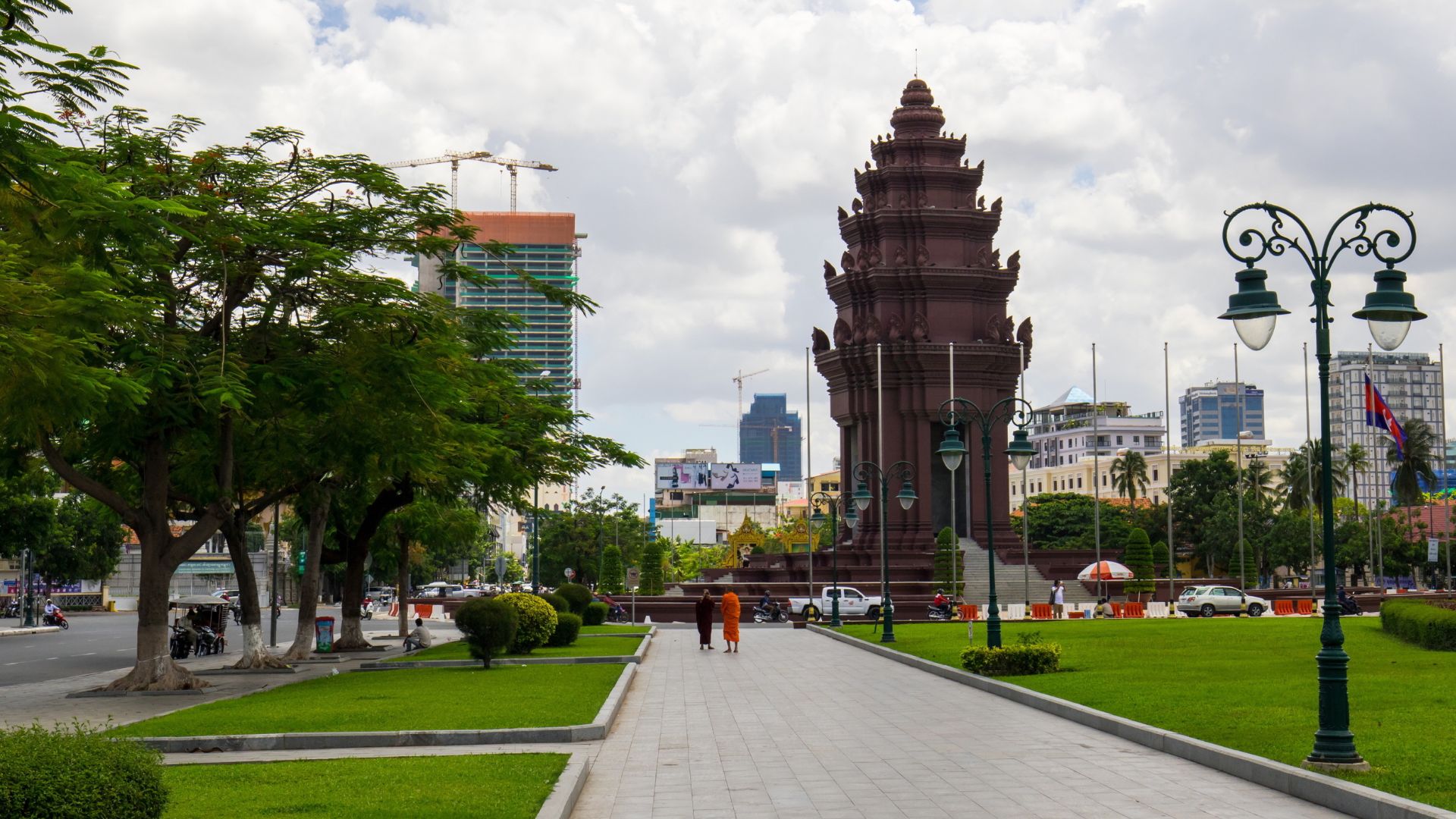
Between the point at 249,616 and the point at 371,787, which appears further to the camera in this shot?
the point at 249,616

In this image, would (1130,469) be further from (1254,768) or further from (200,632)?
(1254,768)

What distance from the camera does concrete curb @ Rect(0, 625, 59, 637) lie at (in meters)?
62.2

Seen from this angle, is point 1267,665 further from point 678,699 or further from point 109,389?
point 109,389

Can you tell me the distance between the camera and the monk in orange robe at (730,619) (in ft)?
127

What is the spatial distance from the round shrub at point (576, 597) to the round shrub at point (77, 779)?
1755 inches

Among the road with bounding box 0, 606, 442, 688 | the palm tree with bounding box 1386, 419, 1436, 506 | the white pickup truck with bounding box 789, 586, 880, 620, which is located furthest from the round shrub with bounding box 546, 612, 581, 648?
the palm tree with bounding box 1386, 419, 1436, 506

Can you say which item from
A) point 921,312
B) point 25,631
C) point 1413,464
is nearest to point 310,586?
point 25,631

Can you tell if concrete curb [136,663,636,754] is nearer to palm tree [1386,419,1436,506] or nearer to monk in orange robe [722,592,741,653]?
monk in orange robe [722,592,741,653]

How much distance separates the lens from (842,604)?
5975cm

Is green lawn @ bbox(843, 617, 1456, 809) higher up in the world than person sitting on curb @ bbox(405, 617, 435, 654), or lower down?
higher up

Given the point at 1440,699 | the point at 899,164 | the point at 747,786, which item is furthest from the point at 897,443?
the point at 747,786

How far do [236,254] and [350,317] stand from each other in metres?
2.38

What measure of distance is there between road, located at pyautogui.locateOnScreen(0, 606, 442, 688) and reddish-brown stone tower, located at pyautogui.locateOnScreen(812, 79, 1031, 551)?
23.1m

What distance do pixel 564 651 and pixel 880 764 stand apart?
20.8 metres
